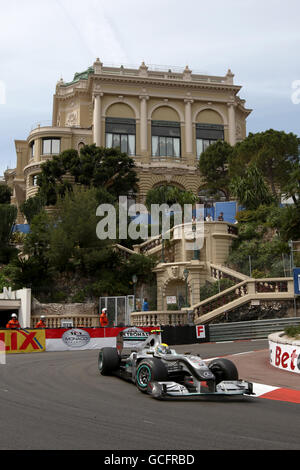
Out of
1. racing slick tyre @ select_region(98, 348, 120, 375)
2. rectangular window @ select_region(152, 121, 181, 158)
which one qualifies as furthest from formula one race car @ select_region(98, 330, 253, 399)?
rectangular window @ select_region(152, 121, 181, 158)

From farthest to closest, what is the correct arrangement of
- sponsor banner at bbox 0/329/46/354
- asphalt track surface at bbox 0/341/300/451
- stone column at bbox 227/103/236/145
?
stone column at bbox 227/103/236/145 → sponsor banner at bbox 0/329/46/354 → asphalt track surface at bbox 0/341/300/451

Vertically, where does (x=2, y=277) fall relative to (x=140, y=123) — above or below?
below

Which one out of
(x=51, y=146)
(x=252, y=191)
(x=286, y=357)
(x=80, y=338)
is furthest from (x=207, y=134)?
(x=286, y=357)

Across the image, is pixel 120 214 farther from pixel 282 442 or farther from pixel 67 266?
pixel 282 442

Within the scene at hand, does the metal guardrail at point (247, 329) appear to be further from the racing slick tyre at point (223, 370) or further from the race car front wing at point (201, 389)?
the race car front wing at point (201, 389)

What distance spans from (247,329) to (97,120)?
4355 cm

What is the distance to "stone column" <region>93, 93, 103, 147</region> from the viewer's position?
62.4 meters

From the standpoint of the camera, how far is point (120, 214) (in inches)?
1561

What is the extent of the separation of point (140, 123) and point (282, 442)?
60.3 m

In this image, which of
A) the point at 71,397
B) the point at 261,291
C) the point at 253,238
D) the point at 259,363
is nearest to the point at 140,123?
the point at 253,238

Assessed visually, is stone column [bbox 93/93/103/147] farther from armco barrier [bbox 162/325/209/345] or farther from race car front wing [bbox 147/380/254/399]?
race car front wing [bbox 147/380/254/399]

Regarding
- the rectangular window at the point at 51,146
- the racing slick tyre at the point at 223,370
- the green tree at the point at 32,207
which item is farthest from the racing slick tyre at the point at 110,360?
the rectangular window at the point at 51,146

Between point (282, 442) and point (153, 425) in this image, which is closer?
point (282, 442)

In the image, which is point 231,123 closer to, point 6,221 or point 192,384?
point 6,221
